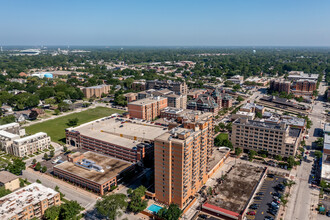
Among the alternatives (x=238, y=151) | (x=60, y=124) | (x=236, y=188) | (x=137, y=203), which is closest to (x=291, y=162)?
(x=238, y=151)

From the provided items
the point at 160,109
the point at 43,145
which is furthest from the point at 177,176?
the point at 160,109

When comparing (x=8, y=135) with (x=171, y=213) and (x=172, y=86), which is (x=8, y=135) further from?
(x=172, y=86)

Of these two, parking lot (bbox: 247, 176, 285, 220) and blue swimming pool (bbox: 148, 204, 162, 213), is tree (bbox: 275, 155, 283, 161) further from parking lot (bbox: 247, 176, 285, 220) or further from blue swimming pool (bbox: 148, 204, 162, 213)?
blue swimming pool (bbox: 148, 204, 162, 213)

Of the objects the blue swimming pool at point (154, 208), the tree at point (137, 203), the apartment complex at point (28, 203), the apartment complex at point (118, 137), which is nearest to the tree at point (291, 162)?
the apartment complex at point (118, 137)

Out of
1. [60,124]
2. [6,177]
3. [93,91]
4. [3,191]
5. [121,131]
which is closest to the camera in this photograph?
[3,191]

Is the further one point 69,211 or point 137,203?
point 137,203
